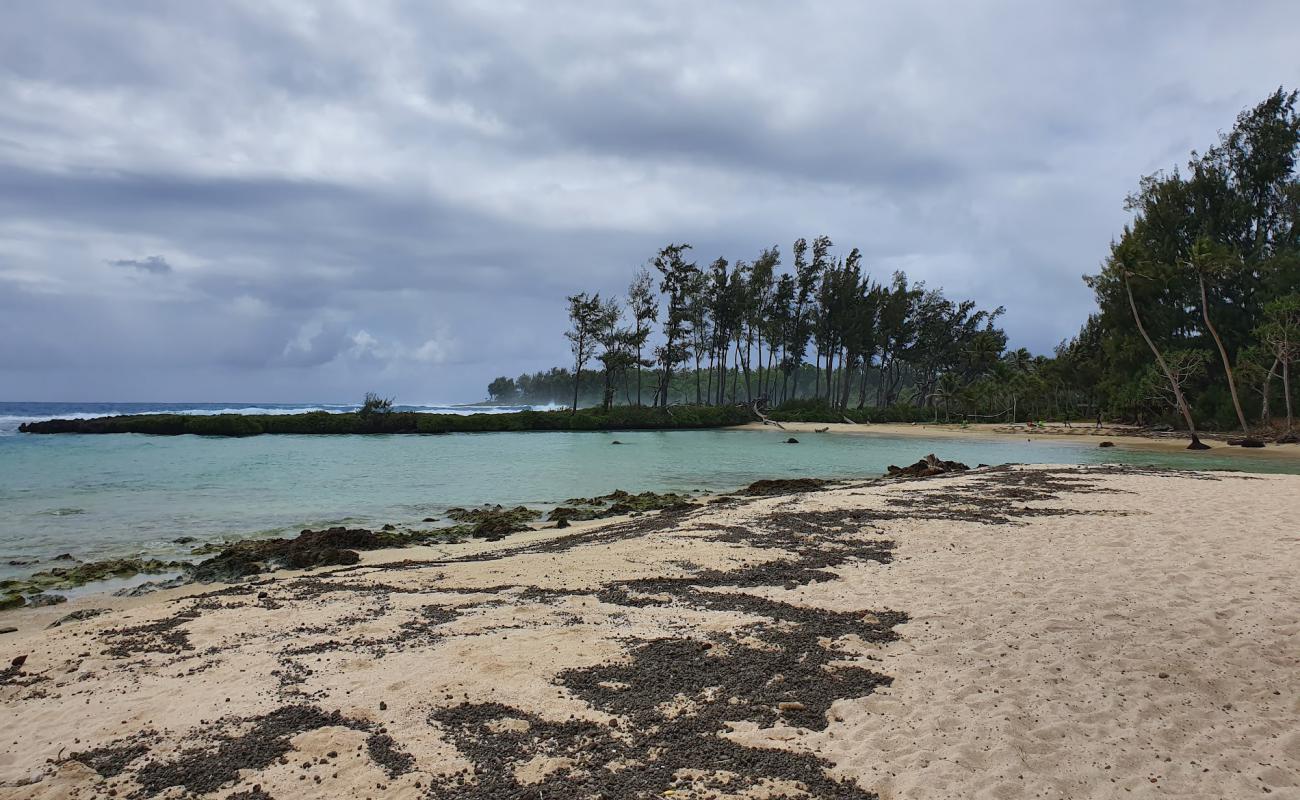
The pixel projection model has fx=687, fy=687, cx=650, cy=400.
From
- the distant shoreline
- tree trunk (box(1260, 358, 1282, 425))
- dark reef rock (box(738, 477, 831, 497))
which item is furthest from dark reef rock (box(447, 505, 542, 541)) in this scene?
tree trunk (box(1260, 358, 1282, 425))

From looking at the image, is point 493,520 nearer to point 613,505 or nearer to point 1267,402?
point 613,505

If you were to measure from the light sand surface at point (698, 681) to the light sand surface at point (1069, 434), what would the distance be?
97.5 ft

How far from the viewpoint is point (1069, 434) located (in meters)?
48.2

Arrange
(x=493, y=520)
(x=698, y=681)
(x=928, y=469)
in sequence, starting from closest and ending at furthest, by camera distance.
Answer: (x=698, y=681)
(x=493, y=520)
(x=928, y=469)

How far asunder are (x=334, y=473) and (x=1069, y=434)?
47039mm

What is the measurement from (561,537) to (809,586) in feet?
19.8

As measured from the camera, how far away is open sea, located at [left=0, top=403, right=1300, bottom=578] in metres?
14.4

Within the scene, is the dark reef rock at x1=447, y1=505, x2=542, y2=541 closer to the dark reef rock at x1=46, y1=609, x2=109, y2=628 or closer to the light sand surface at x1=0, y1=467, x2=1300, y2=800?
the light sand surface at x1=0, y1=467, x2=1300, y2=800

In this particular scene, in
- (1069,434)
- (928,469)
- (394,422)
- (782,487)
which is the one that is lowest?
(782,487)

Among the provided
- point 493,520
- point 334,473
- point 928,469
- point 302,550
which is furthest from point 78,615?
Result: point 928,469

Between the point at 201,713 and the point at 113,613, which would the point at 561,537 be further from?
the point at 201,713

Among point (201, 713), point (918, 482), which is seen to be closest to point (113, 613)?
point (201, 713)

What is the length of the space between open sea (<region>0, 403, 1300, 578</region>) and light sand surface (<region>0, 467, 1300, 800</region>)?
22.6 ft

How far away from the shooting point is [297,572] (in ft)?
32.7
